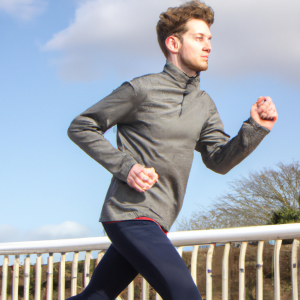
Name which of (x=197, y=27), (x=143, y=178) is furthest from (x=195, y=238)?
(x=197, y=27)

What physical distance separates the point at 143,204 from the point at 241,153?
0.55 m

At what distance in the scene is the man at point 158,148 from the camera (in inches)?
66.4

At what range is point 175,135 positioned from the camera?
1903mm

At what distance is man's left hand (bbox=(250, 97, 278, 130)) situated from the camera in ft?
A: 6.20

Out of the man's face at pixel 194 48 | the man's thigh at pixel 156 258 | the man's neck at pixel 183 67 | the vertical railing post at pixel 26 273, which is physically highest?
the man's face at pixel 194 48

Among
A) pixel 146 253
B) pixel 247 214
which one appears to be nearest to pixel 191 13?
pixel 146 253

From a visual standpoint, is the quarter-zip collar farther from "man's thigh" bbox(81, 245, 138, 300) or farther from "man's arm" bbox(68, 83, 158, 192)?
"man's thigh" bbox(81, 245, 138, 300)

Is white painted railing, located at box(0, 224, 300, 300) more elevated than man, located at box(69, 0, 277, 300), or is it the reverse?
man, located at box(69, 0, 277, 300)

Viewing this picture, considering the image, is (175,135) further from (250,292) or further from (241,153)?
(250,292)

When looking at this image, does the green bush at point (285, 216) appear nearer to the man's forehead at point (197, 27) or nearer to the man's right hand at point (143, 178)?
the man's forehead at point (197, 27)

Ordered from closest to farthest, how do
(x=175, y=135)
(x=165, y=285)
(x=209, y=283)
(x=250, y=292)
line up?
(x=165, y=285) → (x=175, y=135) → (x=209, y=283) → (x=250, y=292)

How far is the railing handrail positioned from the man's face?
4.08 ft

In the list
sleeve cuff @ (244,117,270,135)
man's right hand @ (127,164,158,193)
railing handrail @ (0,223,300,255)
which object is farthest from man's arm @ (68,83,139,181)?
railing handrail @ (0,223,300,255)

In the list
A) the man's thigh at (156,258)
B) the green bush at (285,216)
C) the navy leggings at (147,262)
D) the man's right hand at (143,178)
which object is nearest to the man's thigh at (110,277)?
the navy leggings at (147,262)
